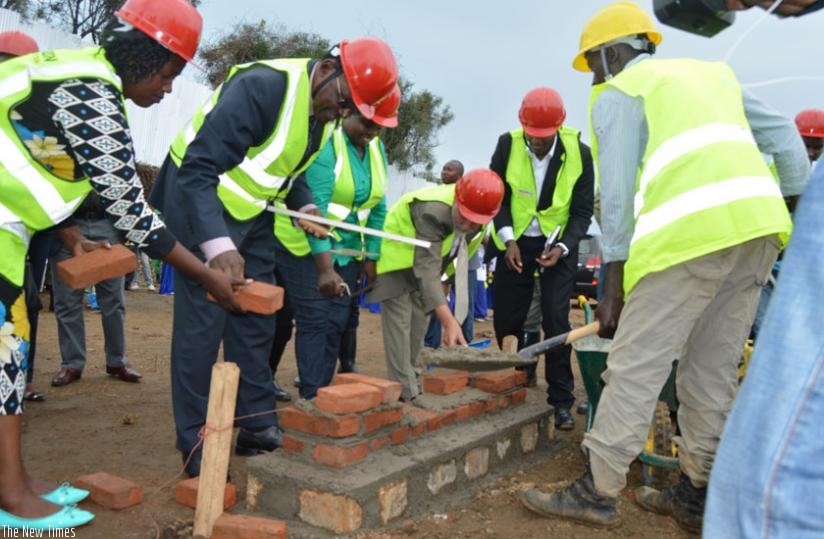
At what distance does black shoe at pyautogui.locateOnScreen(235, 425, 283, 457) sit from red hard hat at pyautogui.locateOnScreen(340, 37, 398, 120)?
167cm

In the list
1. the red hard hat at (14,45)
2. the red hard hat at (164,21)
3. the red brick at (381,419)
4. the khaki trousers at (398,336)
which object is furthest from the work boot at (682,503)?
the red hard hat at (14,45)

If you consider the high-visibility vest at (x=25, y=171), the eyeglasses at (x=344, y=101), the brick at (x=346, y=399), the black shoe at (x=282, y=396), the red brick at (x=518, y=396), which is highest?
the eyeglasses at (x=344, y=101)

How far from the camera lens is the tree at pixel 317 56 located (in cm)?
1869

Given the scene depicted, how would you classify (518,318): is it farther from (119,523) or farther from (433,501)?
(119,523)

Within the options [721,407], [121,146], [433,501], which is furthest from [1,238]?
[721,407]

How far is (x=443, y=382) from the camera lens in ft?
12.2

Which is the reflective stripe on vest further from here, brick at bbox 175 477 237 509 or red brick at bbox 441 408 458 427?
red brick at bbox 441 408 458 427

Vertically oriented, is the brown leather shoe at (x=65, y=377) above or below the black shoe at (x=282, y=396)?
above

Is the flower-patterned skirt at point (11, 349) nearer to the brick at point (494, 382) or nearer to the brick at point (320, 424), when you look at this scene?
the brick at point (320, 424)

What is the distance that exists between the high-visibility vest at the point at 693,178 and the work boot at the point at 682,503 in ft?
3.11

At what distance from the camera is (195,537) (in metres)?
2.60

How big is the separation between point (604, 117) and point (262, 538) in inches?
80.1

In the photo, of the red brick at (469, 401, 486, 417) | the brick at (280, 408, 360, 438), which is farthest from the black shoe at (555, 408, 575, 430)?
the brick at (280, 408, 360, 438)

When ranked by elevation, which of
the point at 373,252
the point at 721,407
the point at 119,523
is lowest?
the point at 119,523
